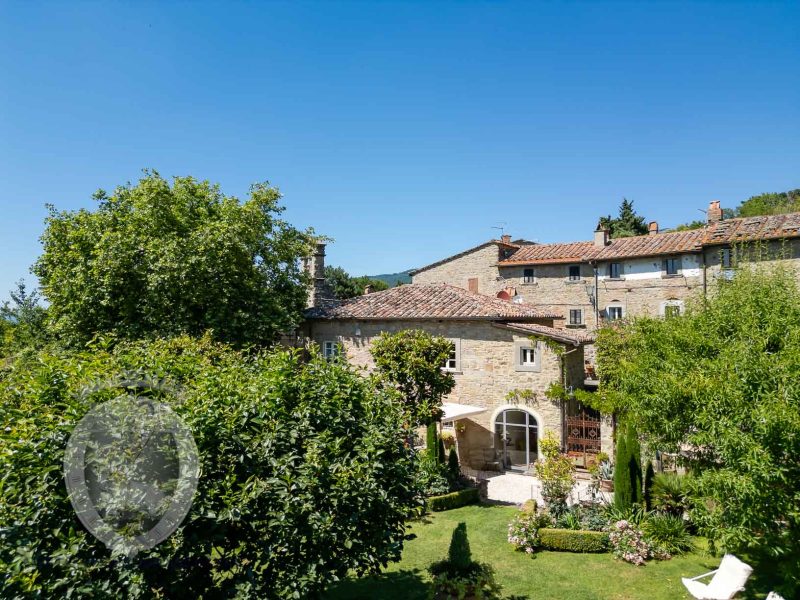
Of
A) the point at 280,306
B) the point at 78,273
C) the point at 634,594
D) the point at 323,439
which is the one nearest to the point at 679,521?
the point at 634,594

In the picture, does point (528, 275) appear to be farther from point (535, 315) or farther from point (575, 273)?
point (535, 315)

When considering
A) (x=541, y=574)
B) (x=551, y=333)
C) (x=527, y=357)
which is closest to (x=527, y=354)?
(x=527, y=357)

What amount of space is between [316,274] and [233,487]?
2360cm

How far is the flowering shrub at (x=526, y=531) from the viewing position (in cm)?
1263

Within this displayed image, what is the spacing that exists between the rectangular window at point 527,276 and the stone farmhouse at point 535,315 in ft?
0.26

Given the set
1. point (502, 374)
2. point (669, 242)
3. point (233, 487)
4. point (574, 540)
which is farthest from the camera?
point (669, 242)

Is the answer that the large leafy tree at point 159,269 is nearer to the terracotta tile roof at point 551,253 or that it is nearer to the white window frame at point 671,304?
the terracotta tile roof at point 551,253

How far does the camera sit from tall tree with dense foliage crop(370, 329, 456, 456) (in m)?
16.1

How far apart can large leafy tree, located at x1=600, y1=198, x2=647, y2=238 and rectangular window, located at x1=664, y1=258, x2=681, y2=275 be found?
2506 cm

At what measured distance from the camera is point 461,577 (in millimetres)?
9961

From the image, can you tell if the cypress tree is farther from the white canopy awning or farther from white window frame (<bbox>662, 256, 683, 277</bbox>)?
white window frame (<bbox>662, 256, 683, 277</bbox>)

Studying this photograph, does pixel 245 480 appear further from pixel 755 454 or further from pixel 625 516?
pixel 625 516

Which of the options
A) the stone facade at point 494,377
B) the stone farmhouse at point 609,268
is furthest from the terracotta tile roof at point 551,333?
the stone farmhouse at point 609,268

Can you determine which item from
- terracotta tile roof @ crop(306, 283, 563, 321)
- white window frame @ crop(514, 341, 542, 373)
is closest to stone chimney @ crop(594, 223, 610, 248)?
terracotta tile roof @ crop(306, 283, 563, 321)
